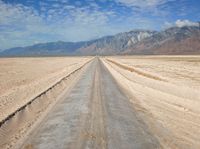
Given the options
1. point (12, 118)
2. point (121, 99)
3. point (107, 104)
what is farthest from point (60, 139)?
point (121, 99)

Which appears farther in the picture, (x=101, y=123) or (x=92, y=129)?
(x=101, y=123)

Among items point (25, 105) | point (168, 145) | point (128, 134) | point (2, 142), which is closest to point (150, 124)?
point (128, 134)

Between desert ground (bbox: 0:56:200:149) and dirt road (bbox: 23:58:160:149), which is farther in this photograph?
desert ground (bbox: 0:56:200:149)

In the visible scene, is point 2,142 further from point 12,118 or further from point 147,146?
point 147,146

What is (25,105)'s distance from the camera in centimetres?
1380

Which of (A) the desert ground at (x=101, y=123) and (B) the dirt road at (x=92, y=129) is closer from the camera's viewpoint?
(B) the dirt road at (x=92, y=129)

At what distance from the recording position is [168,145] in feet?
24.7

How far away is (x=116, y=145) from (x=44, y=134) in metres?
2.39

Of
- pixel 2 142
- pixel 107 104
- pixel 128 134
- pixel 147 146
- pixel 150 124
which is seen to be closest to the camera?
pixel 147 146

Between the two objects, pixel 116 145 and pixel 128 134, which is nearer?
pixel 116 145

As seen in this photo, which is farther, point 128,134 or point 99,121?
point 99,121

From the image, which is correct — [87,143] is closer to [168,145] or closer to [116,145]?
[116,145]

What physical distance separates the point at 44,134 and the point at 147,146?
316 centimetres

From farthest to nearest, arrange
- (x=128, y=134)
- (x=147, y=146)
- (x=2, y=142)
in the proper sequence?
(x=128, y=134) < (x=2, y=142) < (x=147, y=146)
